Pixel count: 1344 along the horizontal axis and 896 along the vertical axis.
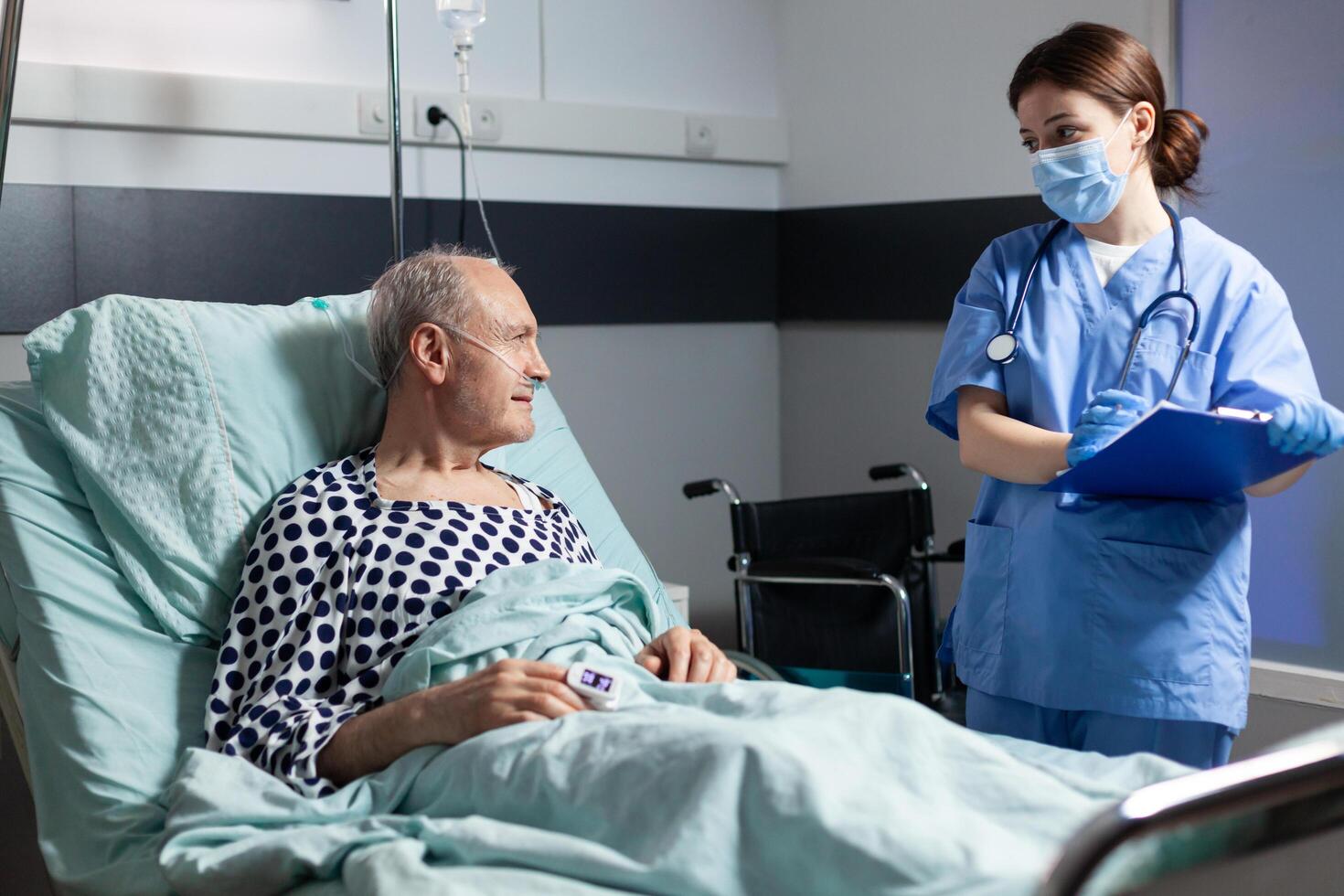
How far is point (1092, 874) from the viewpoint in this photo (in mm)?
759

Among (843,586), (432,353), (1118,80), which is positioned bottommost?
(843,586)

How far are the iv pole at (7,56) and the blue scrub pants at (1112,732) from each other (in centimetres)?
164

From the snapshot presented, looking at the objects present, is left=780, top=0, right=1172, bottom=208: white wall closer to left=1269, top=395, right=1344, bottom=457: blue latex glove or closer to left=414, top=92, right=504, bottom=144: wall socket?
left=414, top=92, right=504, bottom=144: wall socket

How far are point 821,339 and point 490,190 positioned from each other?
98 centimetres

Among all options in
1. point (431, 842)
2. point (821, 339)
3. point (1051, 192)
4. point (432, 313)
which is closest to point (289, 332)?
point (432, 313)

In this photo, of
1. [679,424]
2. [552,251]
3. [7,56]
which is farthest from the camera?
[679,424]

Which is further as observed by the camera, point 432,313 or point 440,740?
point 432,313

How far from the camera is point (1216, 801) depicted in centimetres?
80

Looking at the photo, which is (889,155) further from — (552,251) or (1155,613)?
(1155,613)

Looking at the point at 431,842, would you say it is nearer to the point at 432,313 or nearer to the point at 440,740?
the point at 440,740

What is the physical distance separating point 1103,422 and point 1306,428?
221 mm

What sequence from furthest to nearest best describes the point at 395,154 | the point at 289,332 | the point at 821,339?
the point at 821,339, the point at 395,154, the point at 289,332

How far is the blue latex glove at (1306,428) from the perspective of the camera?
60.4 inches

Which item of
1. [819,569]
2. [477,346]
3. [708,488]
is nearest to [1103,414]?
[477,346]
